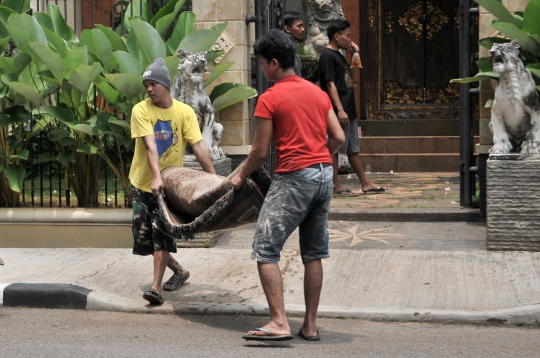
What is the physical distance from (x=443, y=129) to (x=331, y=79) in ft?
14.2

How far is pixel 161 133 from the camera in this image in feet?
24.1

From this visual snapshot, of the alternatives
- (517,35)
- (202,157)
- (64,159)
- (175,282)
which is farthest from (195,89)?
(517,35)

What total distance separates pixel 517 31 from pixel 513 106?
2.20 feet

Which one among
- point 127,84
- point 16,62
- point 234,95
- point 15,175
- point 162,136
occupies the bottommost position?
point 15,175

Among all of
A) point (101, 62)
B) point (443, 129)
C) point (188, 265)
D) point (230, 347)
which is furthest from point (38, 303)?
point (443, 129)

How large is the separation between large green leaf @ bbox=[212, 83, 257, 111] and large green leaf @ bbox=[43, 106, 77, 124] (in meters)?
1.40

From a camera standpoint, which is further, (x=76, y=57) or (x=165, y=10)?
(x=165, y=10)

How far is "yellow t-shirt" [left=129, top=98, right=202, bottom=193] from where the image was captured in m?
7.27

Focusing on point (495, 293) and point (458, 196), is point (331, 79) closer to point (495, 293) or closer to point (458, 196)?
point (458, 196)

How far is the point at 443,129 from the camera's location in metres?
14.9

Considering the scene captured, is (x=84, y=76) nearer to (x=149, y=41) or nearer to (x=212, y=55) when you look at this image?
(x=149, y=41)

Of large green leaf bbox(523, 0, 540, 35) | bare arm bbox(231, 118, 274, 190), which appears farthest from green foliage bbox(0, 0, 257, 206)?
bare arm bbox(231, 118, 274, 190)

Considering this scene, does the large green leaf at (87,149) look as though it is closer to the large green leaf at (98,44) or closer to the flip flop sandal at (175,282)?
the large green leaf at (98,44)

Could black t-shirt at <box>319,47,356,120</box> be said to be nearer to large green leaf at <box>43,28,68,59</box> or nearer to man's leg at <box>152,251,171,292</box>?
large green leaf at <box>43,28,68,59</box>
